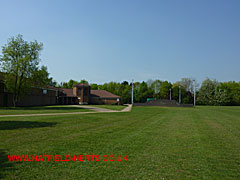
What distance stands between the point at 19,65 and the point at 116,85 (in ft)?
206

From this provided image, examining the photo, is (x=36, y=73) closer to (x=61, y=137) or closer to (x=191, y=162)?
(x=61, y=137)

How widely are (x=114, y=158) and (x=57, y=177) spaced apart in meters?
2.08

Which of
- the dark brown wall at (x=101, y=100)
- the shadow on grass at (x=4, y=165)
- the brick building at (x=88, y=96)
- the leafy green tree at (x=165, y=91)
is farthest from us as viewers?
the leafy green tree at (x=165, y=91)

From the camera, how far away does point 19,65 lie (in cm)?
3156

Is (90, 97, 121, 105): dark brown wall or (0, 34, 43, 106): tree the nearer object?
(0, 34, 43, 106): tree

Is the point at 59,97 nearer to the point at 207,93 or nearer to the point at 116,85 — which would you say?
the point at 116,85

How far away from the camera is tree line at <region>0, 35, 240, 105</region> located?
32.2 m

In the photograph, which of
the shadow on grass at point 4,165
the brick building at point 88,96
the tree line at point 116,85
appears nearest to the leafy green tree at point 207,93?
the tree line at point 116,85

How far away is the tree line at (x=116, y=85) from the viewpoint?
3216 centimetres

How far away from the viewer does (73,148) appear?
24.5ft

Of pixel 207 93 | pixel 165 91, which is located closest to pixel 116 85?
pixel 165 91

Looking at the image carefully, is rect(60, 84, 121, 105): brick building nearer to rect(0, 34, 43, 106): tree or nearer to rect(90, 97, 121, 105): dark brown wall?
rect(90, 97, 121, 105): dark brown wall

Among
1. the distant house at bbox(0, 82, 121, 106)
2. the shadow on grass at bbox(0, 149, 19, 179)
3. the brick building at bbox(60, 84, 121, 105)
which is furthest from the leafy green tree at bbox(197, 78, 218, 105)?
the shadow on grass at bbox(0, 149, 19, 179)

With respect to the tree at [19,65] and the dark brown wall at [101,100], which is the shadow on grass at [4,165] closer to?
the tree at [19,65]
